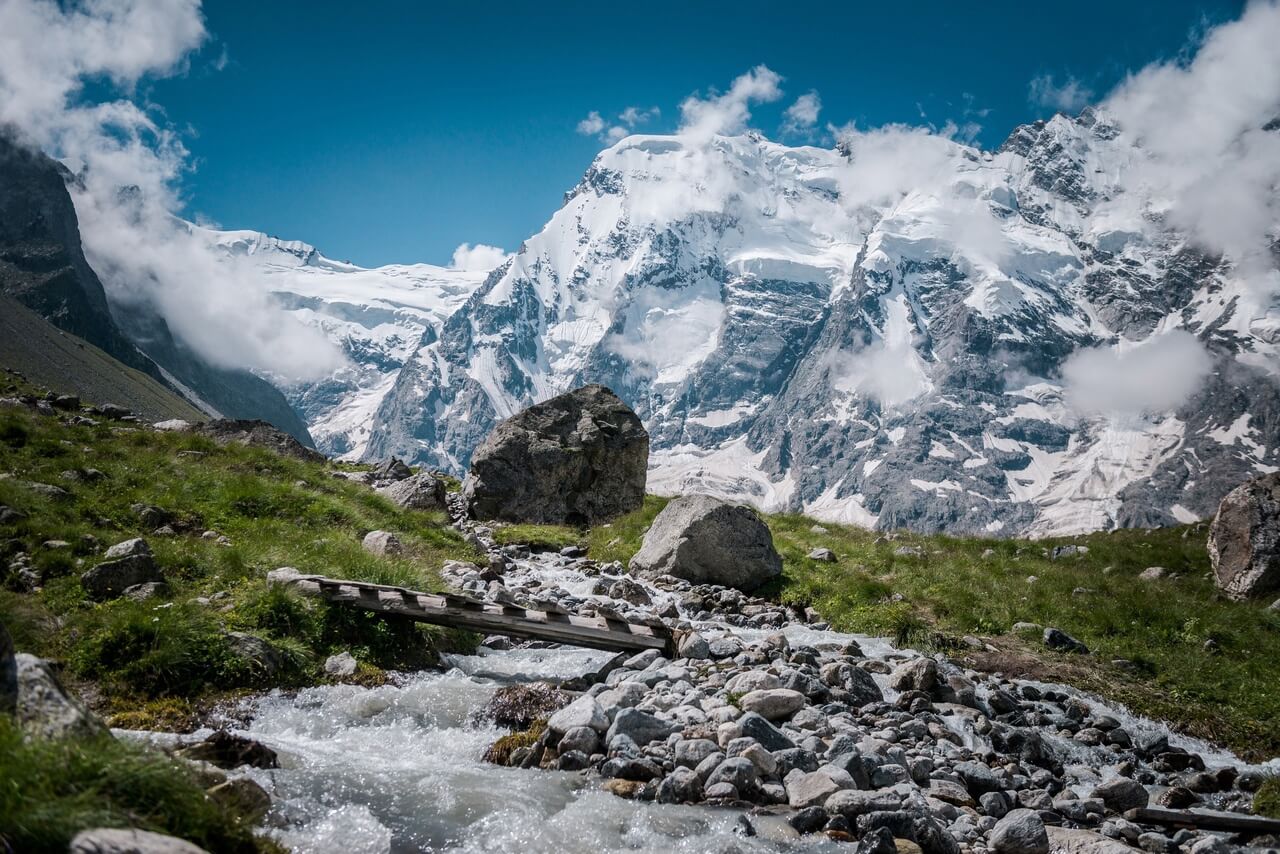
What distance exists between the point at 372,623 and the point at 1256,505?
19281mm

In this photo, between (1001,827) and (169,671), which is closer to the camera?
(1001,827)

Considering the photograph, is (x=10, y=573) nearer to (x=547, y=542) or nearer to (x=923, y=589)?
(x=547, y=542)

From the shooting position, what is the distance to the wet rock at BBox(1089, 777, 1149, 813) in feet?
27.0

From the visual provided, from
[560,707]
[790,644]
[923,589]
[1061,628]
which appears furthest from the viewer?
A: [923,589]

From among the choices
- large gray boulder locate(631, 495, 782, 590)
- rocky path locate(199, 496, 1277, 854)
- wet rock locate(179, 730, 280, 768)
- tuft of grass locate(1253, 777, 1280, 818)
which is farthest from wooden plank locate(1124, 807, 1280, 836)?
large gray boulder locate(631, 495, 782, 590)

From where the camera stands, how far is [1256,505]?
683 inches

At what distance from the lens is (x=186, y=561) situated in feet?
40.1

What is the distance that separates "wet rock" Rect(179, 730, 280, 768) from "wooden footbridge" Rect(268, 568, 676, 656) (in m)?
4.14

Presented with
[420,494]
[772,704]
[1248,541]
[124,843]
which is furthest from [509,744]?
[1248,541]

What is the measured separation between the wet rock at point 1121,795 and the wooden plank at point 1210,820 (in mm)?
380

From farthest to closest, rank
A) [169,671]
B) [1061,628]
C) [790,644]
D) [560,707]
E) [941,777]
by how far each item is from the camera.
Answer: [1061,628] → [790,644] → [560,707] → [169,671] → [941,777]

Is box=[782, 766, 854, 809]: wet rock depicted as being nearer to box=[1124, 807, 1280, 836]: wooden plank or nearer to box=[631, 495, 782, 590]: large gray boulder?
box=[1124, 807, 1280, 836]: wooden plank

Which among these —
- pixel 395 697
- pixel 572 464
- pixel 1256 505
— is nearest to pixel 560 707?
pixel 395 697

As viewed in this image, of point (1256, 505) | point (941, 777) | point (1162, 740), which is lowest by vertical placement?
point (941, 777)
